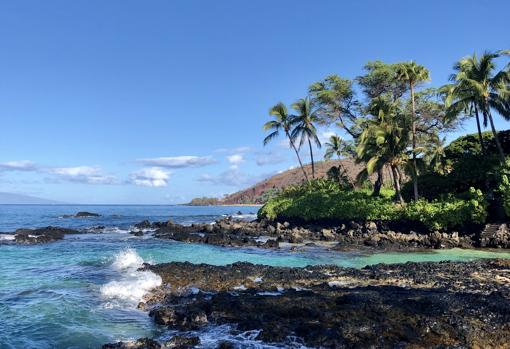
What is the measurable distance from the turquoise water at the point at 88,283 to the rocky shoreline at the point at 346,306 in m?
1.01

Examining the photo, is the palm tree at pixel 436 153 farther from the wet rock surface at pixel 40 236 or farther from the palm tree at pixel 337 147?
the wet rock surface at pixel 40 236

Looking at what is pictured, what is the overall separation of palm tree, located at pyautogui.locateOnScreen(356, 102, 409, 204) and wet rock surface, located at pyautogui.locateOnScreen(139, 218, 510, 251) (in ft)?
12.0

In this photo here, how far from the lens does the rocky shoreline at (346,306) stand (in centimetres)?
916

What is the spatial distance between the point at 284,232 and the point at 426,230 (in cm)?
1173

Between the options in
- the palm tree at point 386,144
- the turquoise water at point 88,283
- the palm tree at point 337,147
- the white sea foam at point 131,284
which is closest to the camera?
the turquoise water at point 88,283

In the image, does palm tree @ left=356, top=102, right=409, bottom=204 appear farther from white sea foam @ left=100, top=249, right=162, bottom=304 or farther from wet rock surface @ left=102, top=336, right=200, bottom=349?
wet rock surface @ left=102, top=336, right=200, bottom=349

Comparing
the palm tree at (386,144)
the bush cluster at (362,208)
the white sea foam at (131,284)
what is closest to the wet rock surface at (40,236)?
the white sea foam at (131,284)

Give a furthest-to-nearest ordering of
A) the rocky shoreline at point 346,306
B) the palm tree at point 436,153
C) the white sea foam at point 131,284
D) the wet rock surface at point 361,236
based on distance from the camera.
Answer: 1. the palm tree at point 436,153
2. the wet rock surface at point 361,236
3. the white sea foam at point 131,284
4. the rocky shoreline at point 346,306

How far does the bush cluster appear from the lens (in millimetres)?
27984

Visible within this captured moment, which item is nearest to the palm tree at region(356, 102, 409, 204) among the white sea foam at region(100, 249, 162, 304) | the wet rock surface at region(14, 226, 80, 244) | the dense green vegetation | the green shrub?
the dense green vegetation

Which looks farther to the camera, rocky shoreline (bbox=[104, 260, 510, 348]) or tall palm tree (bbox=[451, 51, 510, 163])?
tall palm tree (bbox=[451, 51, 510, 163])

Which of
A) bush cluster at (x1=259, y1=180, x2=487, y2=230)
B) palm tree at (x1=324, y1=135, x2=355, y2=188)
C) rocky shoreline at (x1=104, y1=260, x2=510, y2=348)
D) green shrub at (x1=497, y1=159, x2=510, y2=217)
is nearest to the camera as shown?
rocky shoreline at (x1=104, y1=260, x2=510, y2=348)

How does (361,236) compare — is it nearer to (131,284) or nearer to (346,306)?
(131,284)

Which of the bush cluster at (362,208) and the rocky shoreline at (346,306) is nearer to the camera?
the rocky shoreline at (346,306)
